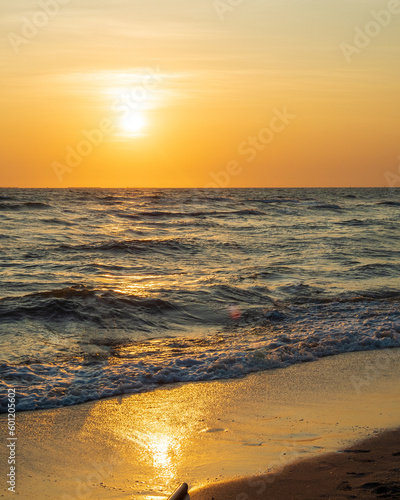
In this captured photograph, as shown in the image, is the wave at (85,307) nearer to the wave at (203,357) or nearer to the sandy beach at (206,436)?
Answer: the wave at (203,357)

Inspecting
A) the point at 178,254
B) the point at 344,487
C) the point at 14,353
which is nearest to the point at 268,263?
the point at 178,254

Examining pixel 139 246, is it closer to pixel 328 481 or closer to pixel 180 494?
pixel 328 481

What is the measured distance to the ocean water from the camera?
7.35 meters

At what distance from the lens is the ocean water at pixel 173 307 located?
289 inches

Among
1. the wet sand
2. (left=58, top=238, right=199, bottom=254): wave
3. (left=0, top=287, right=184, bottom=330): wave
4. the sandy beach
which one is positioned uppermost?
(left=58, top=238, right=199, bottom=254): wave

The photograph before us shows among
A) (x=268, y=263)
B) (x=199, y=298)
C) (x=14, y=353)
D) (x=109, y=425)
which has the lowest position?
(x=109, y=425)

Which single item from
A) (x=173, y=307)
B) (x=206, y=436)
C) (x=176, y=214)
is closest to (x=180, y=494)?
(x=206, y=436)

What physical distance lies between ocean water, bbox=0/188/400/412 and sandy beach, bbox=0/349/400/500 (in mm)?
723

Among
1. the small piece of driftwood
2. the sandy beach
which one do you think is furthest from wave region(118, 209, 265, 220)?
the small piece of driftwood

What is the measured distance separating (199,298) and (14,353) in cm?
537

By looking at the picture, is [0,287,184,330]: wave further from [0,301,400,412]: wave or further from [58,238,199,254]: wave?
[58,238,199,254]: wave

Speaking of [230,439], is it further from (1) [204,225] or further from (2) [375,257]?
(1) [204,225]

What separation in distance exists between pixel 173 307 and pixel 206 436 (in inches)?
264

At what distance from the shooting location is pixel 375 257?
1962 centimetres
